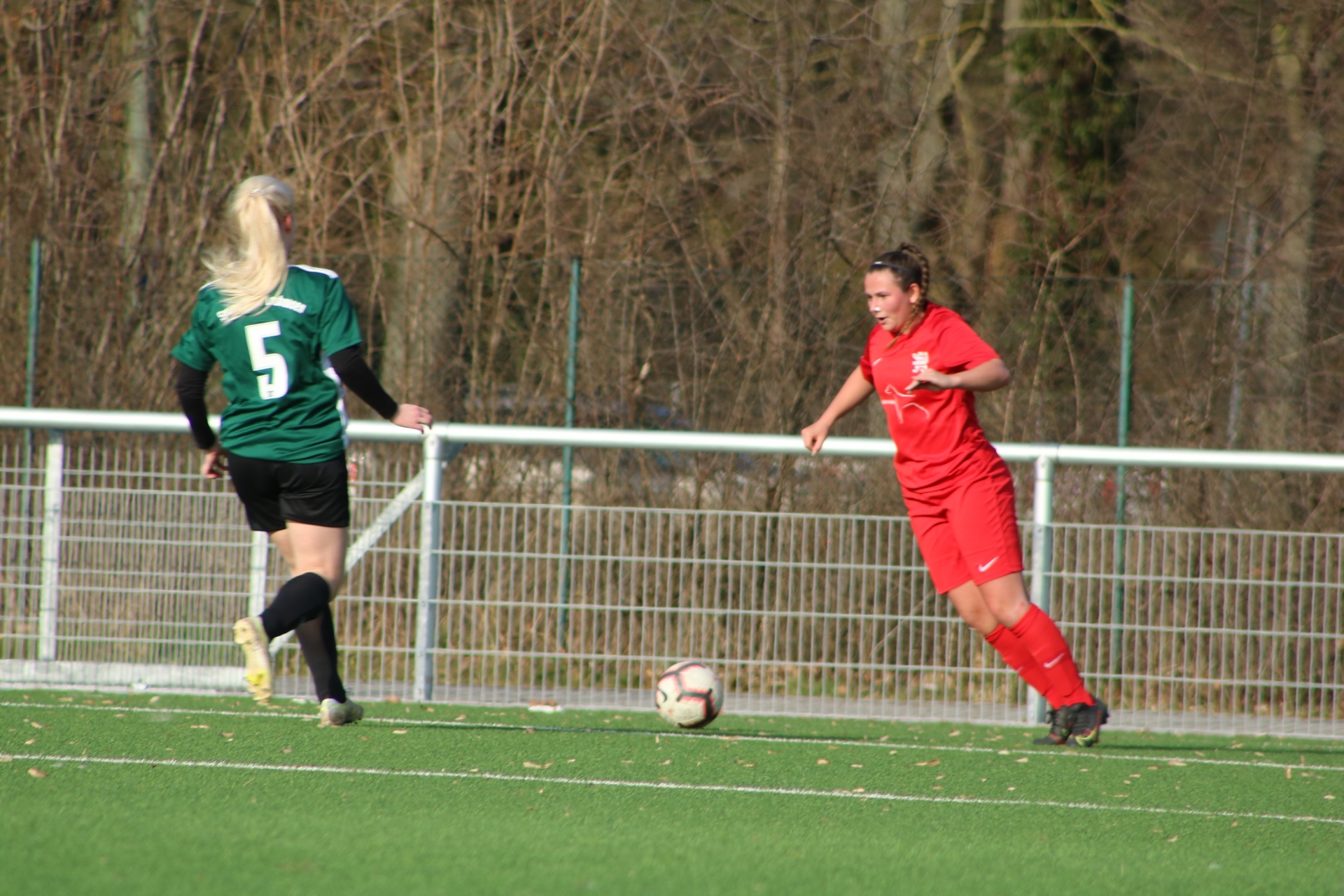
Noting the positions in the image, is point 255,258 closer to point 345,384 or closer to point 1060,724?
point 345,384

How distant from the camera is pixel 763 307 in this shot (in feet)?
31.2

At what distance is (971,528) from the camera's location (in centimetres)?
553

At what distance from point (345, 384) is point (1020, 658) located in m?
2.86

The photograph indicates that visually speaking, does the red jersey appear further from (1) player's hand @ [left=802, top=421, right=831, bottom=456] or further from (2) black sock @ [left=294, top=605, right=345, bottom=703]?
(2) black sock @ [left=294, top=605, right=345, bottom=703]

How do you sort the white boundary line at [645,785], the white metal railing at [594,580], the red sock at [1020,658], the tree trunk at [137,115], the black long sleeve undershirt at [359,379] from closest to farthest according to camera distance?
the white boundary line at [645,785] < the black long sleeve undershirt at [359,379] < the red sock at [1020,658] < the white metal railing at [594,580] < the tree trunk at [137,115]

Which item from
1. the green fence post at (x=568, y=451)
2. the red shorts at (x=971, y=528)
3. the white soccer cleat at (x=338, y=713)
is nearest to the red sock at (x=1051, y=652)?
the red shorts at (x=971, y=528)

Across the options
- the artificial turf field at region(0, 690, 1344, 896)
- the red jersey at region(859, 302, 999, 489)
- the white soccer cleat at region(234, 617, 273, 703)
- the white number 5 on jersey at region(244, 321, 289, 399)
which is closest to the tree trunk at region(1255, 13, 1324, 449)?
the artificial turf field at region(0, 690, 1344, 896)

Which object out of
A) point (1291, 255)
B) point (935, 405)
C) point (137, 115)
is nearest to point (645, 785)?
point (935, 405)

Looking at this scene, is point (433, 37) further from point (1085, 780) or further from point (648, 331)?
point (1085, 780)

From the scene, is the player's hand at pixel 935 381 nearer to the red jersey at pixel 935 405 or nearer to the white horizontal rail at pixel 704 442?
the red jersey at pixel 935 405

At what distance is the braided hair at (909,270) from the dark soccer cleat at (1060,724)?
167 centimetres

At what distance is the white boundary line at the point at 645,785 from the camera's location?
15.0 feet

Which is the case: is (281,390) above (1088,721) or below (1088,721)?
above

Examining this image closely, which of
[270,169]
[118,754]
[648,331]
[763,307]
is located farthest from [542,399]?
[118,754]
